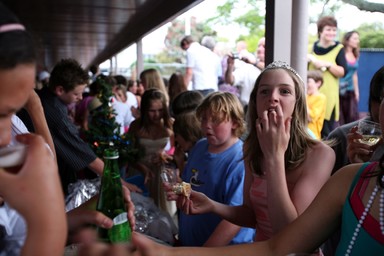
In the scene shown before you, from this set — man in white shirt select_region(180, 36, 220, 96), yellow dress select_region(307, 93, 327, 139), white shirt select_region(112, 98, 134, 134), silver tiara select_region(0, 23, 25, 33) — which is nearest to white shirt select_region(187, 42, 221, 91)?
man in white shirt select_region(180, 36, 220, 96)

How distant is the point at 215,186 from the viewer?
93.0 inches

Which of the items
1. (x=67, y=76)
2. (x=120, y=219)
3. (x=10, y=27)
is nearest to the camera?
(x=10, y=27)

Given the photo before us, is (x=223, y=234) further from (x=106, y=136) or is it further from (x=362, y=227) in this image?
(x=106, y=136)

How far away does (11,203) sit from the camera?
711mm

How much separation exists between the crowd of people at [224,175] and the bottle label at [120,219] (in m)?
0.03

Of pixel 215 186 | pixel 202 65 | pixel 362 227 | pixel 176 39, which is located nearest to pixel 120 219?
pixel 362 227

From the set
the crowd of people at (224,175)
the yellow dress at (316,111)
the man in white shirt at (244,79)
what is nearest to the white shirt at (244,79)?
the man in white shirt at (244,79)

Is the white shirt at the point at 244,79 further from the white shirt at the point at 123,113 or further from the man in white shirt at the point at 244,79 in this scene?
the white shirt at the point at 123,113

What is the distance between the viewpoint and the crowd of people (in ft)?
2.36

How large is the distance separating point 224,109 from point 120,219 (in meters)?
1.40

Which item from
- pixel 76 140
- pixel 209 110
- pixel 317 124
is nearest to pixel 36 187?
pixel 209 110

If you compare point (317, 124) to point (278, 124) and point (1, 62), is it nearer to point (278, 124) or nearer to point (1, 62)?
point (278, 124)

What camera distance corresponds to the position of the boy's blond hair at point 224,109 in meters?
2.51

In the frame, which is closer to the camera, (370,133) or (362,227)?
(362,227)
